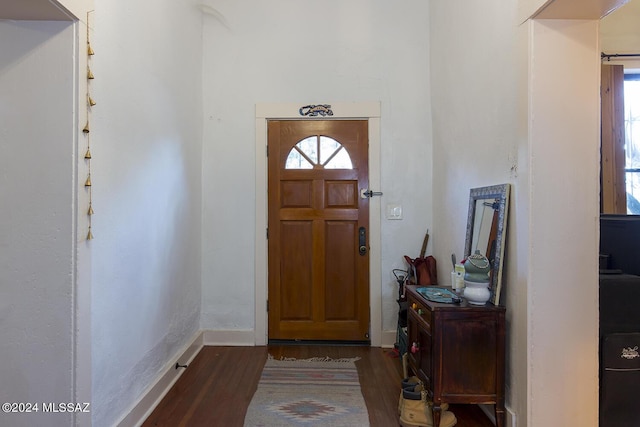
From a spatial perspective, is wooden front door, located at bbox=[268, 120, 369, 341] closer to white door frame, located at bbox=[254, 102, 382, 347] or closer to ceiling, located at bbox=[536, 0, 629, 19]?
white door frame, located at bbox=[254, 102, 382, 347]

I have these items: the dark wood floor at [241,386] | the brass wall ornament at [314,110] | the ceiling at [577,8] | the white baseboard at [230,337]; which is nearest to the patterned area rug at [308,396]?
the dark wood floor at [241,386]

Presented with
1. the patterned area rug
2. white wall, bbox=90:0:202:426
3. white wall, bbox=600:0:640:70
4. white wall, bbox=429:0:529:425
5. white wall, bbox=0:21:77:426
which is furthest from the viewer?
white wall, bbox=600:0:640:70

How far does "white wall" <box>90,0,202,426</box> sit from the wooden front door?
0.76m

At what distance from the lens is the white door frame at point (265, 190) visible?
3.26 m

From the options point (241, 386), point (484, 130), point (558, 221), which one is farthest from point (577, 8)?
point (241, 386)

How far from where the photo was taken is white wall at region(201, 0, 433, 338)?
328 cm

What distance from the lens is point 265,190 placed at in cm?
330

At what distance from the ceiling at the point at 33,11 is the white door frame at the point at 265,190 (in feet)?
6.31

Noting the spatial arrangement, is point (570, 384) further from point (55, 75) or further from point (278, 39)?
point (278, 39)

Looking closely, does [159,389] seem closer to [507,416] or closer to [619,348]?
[507,416]

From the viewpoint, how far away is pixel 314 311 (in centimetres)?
328

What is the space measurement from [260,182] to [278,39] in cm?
136

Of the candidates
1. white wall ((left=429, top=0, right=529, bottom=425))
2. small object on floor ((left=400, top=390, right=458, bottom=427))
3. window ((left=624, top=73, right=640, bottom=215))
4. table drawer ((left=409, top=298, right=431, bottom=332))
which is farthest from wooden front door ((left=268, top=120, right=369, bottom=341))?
window ((left=624, top=73, right=640, bottom=215))

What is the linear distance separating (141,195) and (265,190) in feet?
4.36
